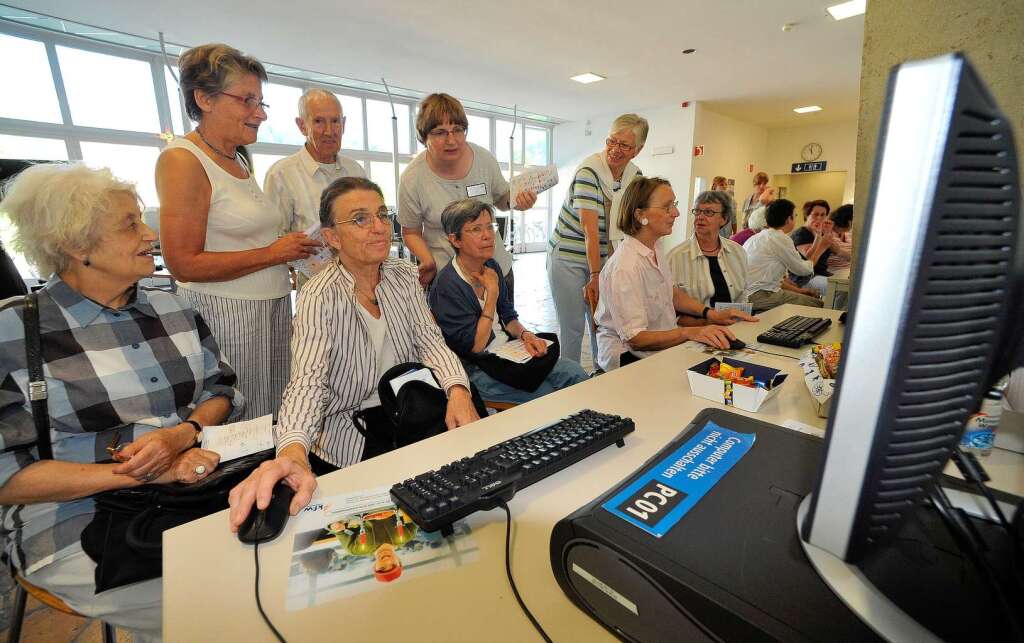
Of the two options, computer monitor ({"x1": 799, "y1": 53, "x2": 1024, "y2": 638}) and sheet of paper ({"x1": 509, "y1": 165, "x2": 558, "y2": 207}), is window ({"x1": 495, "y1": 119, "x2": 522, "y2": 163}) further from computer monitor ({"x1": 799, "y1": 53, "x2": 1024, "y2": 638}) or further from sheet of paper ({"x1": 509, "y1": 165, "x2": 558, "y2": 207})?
computer monitor ({"x1": 799, "y1": 53, "x2": 1024, "y2": 638})

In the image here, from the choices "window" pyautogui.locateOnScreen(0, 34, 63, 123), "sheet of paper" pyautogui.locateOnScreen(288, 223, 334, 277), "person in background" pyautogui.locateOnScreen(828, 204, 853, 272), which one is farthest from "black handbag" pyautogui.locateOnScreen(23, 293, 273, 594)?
"window" pyautogui.locateOnScreen(0, 34, 63, 123)

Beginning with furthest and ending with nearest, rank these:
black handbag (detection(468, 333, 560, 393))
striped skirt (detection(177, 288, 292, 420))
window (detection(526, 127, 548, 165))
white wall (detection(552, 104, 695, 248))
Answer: window (detection(526, 127, 548, 165)), white wall (detection(552, 104, 695, 248)), black handbag (detection(468, 333, 560, 393)), striped skirt (detection(177, 288, 292, 420))

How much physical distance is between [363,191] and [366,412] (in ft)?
2.31

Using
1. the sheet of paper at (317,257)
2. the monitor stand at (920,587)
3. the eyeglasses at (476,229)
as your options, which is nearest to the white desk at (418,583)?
the monitor stand at (920,587)

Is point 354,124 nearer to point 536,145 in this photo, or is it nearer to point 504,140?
point 504,140

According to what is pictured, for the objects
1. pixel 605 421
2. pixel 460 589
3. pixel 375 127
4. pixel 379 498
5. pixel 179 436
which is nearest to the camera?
pixel 460 589

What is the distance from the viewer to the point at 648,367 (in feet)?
4.97

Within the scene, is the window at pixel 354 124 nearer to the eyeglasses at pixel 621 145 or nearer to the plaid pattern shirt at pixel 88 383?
the eyeglasses at pixel 621 145

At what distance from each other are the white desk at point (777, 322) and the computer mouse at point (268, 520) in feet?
5.24

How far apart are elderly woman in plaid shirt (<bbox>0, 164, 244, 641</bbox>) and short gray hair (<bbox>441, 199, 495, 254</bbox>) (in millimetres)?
1101

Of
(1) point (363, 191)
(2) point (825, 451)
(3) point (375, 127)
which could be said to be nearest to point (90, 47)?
(3) point (375, 127)

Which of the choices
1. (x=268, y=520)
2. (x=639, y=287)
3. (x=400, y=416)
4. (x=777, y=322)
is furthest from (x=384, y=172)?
(x=268, y=520)

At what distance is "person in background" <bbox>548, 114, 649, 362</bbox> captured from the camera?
2.72 m

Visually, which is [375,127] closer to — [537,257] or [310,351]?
[537,257]
